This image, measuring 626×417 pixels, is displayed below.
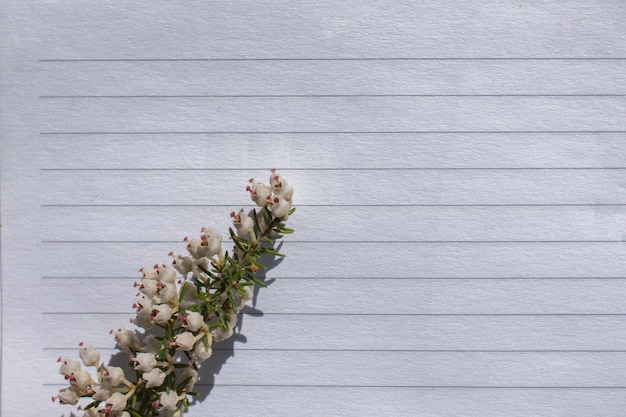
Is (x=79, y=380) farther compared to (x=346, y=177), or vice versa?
(x=346, y=177)

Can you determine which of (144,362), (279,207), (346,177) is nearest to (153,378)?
(144,362)

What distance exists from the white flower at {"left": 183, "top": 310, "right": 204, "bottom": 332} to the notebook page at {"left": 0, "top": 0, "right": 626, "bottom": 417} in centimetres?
14

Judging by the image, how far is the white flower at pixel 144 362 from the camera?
80 centimetres

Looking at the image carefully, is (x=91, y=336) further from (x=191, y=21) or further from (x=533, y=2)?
(x=533, y=2)

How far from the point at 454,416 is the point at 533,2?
659mm

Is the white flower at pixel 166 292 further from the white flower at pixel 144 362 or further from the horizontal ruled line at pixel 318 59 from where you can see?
the horizontal ruled line at pixel 318 59

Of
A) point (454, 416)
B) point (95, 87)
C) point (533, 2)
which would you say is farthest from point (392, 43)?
point (454, 416)

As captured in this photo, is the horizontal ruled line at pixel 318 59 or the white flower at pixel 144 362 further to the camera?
the horizontal ruled line at pixel 318 59

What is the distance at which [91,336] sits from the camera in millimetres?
940

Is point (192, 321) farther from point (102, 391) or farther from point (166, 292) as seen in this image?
→ point (102, 391)

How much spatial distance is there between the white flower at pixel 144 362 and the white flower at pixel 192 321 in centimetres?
6

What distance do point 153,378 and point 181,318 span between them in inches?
3.5

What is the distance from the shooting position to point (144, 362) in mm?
798

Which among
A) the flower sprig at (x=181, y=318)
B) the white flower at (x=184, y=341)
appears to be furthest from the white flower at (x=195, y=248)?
the white flower at (x=184, y=341)
